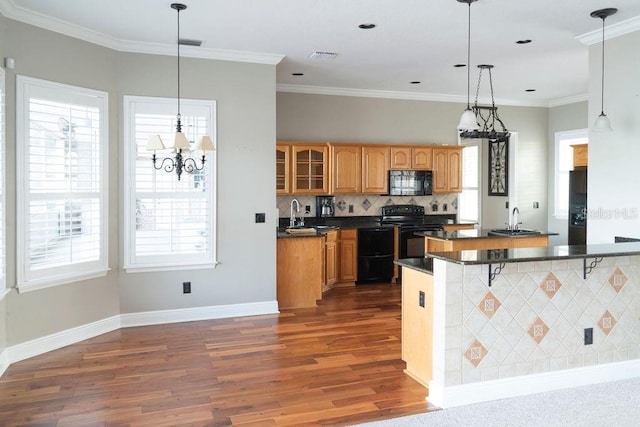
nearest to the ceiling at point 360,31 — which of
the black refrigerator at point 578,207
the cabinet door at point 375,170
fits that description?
the cabinet door at point 375,170

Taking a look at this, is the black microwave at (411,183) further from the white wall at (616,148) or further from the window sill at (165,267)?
the window sill at (165,267)

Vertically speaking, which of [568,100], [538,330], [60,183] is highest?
[568,100]

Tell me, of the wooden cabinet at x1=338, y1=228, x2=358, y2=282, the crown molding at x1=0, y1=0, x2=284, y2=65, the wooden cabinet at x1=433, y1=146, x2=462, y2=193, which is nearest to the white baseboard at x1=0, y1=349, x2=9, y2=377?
the crown molding at x1=0, y1=0, x2=284, y2=65

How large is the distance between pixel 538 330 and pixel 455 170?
15.8ft

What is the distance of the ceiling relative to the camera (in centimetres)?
410

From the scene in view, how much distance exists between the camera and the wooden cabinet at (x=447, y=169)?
26.0ft

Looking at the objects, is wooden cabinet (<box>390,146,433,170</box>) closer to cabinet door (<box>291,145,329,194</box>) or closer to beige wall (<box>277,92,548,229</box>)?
beige wall (<box>277,92,548,229</box>)

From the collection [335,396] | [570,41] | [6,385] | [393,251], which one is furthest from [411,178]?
[6,385]

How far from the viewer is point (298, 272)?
6035 millimetres

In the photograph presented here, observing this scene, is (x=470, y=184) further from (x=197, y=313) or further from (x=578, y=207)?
(x=197, y=313)

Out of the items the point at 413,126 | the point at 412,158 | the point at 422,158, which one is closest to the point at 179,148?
the point at 412,158

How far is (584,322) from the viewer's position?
3.62m

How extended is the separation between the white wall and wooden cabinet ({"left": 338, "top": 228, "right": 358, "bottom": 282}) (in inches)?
125

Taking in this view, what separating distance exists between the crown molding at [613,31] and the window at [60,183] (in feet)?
14.9
